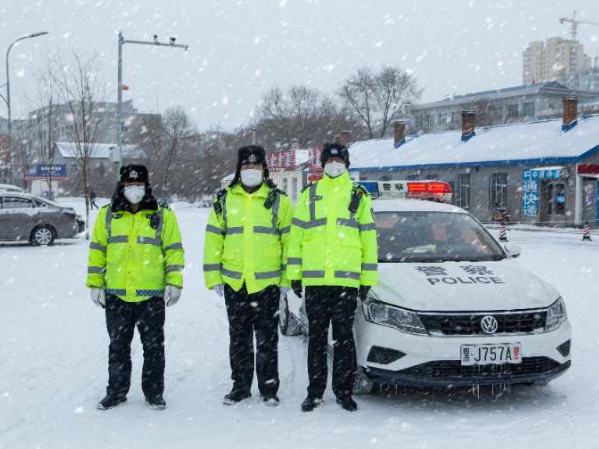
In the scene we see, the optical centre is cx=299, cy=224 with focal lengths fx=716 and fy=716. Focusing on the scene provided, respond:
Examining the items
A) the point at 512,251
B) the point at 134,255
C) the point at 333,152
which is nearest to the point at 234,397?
the point at 134,255

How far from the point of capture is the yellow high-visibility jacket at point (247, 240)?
5574 millimetres

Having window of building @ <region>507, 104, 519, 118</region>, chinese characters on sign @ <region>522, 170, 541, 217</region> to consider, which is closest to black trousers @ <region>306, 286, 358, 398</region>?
chinese characters on sign @ <region>522, 170, 541, 217</region>

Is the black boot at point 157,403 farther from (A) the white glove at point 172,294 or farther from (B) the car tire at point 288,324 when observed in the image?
(B) the car tire at point 288,324

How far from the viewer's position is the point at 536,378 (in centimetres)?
535

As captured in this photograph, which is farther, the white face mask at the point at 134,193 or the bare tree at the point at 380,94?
the bare tree at the point at 380,94

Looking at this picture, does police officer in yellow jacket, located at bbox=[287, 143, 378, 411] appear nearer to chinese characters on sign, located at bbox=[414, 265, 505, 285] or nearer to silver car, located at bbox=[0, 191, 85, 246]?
chinese characters on sign, located at bbox=[414, 265, 505, 285]

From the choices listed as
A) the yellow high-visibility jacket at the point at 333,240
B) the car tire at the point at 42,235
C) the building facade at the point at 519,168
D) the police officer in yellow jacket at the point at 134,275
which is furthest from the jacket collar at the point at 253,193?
the building facade at the point at 519,168

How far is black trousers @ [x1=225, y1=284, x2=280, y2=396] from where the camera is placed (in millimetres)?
5637

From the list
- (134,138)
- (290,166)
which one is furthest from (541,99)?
(134,138)

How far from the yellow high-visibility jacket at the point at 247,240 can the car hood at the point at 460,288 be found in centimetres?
87

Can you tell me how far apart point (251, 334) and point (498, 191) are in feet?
119

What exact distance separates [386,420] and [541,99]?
269 ft

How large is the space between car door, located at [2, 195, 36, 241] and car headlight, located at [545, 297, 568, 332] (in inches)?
689

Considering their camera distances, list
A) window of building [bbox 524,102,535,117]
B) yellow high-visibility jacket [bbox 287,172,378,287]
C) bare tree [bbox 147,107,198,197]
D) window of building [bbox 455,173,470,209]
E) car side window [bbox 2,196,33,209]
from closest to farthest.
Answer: yellow high-visibility jacket [bbox 287,172,378,287] → car side window [bbox 2,196,33,209] → window of building [bbox 455,173,470,209] → bare tree [bbox 147,107,198,197] → window of building [bbox 524,102,535,117]
